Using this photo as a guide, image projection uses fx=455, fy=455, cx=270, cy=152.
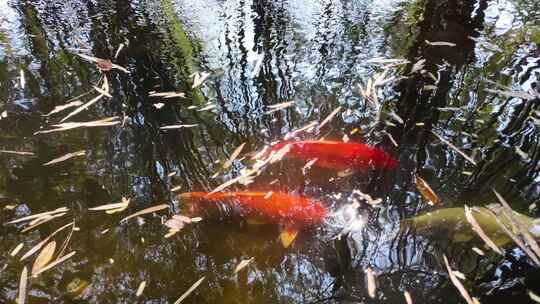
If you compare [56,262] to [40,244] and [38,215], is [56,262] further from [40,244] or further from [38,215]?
[38,215]

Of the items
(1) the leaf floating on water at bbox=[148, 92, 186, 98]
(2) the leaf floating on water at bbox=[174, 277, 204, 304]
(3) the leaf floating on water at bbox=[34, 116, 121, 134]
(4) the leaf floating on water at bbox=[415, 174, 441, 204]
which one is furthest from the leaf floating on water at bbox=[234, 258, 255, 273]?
(1) the leaf floating on water at bbox=[148, 92, 186, 98]

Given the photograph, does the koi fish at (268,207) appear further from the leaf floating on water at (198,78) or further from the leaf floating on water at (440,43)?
the leaf floating on water at (440,43)

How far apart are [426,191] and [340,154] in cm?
57

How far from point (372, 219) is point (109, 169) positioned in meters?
1.65

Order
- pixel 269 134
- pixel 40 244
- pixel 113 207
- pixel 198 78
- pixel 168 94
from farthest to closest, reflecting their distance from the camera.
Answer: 1. pixel 198 78
2. pixel 168 94
3. pixel 269 134
4. pixel 113 207
5. pixel 40 244

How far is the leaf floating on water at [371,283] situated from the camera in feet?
6.84

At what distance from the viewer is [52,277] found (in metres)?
2.21

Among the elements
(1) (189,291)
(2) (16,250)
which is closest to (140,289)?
(1) (189,291)

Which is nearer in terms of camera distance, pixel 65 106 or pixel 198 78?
pixel 65 106

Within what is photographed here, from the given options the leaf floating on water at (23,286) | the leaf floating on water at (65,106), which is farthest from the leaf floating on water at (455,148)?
the leaf floating on water at (65,106)

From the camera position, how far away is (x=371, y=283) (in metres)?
2.12

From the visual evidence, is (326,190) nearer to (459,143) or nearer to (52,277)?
(459,143)

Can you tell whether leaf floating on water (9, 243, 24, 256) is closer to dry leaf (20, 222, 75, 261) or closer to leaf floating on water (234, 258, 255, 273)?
dry leaf (20, 222, 75, 261)

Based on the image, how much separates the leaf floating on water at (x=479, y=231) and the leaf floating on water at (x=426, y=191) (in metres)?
0.17
